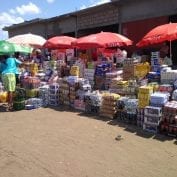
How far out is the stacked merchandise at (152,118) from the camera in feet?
32.0

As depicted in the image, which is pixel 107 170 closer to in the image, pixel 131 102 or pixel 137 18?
pixel 131 102

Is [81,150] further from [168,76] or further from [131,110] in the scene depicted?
[168,76]

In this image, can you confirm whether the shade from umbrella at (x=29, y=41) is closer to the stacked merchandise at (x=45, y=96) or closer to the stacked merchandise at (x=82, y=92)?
the stacked merchandise at (x=45, y=96)

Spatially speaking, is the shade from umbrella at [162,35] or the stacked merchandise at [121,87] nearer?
the stacked merchandise at [121,87]

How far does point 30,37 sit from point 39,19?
1160 centimetres

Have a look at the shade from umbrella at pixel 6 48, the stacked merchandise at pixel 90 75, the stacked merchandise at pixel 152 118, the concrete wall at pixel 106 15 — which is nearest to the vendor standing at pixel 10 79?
the shade from umbrella at pixel 6 48

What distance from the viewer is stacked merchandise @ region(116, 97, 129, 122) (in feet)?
36.6

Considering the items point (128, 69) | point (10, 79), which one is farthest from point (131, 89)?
point (10, 79)

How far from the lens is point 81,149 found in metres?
8.57

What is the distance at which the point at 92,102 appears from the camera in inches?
492

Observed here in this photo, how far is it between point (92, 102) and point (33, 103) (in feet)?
8.58

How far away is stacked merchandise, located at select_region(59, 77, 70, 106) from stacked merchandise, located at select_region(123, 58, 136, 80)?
2077mm

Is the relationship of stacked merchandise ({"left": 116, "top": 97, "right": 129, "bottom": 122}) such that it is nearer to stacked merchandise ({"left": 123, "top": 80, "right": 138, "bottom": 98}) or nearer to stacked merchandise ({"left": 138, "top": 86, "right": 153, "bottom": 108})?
stacked merchandise ({"left": 123, "top": 80, "right": 138, "bottom": 98})

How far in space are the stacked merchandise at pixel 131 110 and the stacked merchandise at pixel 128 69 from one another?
111 inches
